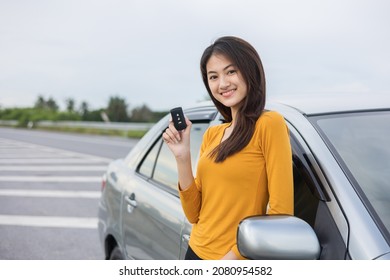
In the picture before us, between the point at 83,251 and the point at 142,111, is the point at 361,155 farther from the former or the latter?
the point at 142,111

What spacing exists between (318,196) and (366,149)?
0.31 m

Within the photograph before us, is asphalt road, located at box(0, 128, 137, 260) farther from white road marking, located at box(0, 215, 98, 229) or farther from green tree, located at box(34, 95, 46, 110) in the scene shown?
green tree, located at box(34, 95, 46, 110)

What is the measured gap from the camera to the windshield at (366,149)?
5.08 ft

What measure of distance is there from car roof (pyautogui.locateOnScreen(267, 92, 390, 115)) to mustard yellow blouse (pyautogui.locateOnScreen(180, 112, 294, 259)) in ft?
1.11

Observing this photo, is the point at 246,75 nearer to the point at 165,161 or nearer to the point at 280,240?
the point at 280,240

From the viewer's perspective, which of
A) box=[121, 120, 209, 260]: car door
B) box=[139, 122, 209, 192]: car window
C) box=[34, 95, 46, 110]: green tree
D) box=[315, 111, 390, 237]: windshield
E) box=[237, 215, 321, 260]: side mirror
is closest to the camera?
box=[237, 215, 321, 260]: side mirror

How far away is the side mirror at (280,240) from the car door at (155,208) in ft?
2.48

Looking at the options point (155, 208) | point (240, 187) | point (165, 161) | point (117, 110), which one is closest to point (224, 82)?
point (240, 187)

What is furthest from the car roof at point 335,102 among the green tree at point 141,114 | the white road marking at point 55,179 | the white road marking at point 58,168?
the green tree at point 141,114

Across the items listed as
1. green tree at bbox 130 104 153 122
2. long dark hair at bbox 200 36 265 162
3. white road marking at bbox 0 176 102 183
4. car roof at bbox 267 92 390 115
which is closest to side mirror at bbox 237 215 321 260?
long dark hair at bbox 200 36 265 162

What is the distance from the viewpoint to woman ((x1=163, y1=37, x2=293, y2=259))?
1.53 m

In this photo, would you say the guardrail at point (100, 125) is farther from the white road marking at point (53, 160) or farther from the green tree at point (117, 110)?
the white road marking at point (53, 160)
